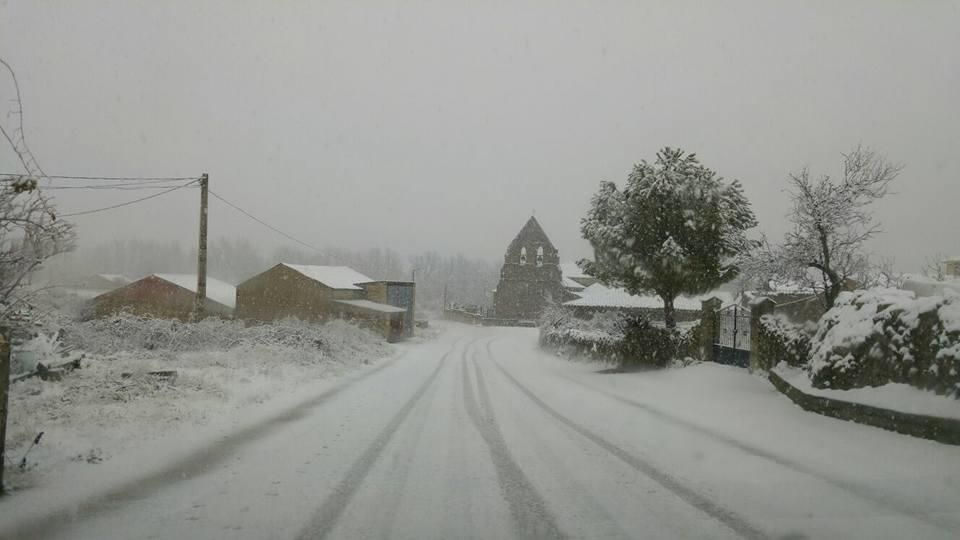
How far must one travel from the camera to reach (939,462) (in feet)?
23.2

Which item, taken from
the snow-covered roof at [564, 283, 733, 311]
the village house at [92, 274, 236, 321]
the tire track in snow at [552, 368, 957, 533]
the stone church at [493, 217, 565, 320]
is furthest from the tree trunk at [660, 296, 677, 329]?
the stone church at [493, 217, 565, 320]

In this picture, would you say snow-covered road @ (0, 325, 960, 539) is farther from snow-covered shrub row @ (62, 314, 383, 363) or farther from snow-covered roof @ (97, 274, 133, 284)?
snow-covered roof @ (97, 274, 133, 284)

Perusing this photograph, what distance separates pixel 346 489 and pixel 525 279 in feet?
219

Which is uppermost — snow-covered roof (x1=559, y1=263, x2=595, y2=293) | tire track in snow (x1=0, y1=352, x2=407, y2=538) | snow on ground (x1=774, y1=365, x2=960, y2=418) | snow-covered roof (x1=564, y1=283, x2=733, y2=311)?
snow-covered roof (x1=559, y1=263, x2=595, y2=293)

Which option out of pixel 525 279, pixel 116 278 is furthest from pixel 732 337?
pixel 116 278

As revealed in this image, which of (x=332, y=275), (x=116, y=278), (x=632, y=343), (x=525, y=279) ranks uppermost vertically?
(x=525, y=279)

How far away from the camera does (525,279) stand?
2852 inches

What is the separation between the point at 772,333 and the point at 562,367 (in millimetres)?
11285

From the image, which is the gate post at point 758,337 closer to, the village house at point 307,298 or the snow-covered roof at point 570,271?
the village house at point 307,298

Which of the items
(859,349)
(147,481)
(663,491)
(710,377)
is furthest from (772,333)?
(147,481)

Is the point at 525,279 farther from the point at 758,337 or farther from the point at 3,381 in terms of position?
the point at 3,381

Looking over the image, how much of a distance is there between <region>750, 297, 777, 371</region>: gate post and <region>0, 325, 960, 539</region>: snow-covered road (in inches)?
129

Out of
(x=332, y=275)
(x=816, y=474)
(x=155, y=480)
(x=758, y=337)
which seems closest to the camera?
(x=155, y=480)

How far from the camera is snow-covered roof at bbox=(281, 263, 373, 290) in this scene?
160ft
